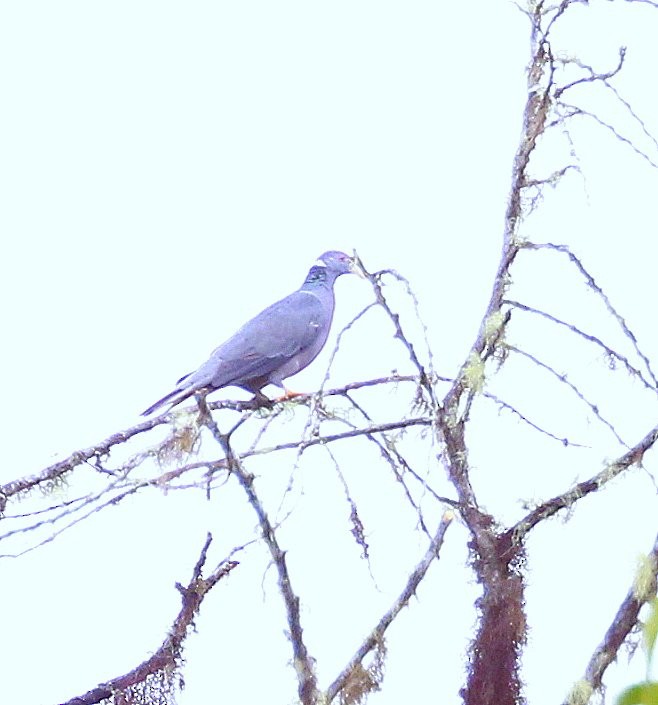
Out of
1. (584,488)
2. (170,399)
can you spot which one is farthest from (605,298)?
(170,399)

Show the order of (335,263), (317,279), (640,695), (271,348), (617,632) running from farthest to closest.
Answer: (335,263), (317,279), (271,348), (617,632), (640,695)

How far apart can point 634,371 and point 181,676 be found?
120cm

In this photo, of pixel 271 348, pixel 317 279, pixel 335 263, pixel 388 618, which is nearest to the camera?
pixel 388 618

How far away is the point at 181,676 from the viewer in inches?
105

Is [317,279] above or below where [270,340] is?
above

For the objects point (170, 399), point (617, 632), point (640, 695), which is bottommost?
point (640, 695)

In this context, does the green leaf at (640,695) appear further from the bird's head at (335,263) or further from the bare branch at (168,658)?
the bird's head at (335,263)

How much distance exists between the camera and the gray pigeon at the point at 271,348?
470 centimetres

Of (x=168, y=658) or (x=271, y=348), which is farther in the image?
(x=271, y=348)

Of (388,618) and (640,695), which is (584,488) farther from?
(640,695)

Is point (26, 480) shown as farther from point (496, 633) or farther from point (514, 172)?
point (514, 172)

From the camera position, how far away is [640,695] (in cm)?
74

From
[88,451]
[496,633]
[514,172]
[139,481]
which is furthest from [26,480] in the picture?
[514,172]

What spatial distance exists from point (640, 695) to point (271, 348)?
418 cm
